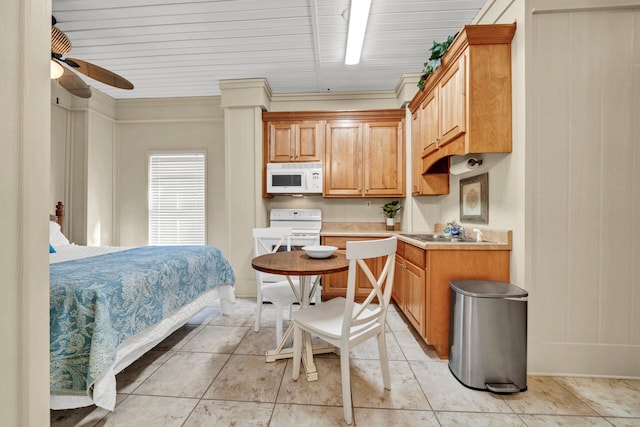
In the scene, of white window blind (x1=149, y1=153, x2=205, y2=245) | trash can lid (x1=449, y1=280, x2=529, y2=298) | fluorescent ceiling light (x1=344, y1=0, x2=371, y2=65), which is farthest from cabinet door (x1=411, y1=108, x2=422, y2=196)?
white window blind (x1=149, y1=153, x2=205, y2=245)

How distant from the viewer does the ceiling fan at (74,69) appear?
206cm

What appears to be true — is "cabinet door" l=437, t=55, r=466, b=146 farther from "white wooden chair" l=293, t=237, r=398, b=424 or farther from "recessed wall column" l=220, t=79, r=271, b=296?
"recessed wall column" l=220, t=79, r=271, b=296

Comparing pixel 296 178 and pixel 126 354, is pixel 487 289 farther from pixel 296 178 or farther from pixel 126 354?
pixel 296 178

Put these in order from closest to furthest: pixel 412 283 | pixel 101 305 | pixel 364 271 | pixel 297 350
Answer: pixel 101 305 < pixel 364 271 < pixel 297 350 < pixel 412 283

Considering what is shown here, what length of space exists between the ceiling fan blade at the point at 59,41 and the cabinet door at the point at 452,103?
291 cm

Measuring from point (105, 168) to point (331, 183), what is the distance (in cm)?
339

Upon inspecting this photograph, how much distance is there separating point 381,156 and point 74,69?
3210mm

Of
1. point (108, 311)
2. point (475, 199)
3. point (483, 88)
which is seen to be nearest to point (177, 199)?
point (108, 311)

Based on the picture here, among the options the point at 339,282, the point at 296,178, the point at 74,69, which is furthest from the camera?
the point at 296,178

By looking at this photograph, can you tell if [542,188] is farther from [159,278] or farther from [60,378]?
[60,378]

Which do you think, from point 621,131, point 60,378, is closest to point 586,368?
point 621,131

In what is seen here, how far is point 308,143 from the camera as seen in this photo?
3.87 m

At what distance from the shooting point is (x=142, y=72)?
350 centimetres

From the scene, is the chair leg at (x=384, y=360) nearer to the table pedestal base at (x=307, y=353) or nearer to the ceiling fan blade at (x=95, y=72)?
the table pedestal base at (x=307, y=353)
